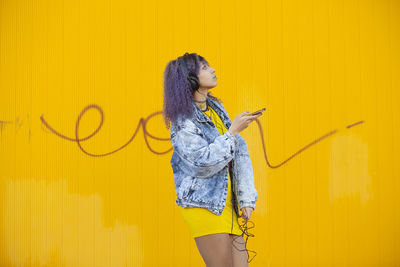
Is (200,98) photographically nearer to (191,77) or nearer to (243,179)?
(191,77)

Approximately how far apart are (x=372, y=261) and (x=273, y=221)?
878 mm

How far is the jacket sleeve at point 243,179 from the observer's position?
7.23ft

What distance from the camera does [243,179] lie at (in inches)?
88.2

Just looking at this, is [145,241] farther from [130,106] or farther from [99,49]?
[99,49]

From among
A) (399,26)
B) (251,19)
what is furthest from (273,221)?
(399,26)

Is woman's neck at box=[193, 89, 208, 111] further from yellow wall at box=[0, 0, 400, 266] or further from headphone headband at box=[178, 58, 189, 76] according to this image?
yellow wall at box=[0, 0, 400, 266]

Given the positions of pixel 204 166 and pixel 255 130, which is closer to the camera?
pixel 204 166

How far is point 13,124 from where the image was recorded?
3.86 m

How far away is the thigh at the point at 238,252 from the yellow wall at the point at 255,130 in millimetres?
1470

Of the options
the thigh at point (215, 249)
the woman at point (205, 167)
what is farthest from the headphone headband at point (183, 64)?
the thigh at point (215, 249)

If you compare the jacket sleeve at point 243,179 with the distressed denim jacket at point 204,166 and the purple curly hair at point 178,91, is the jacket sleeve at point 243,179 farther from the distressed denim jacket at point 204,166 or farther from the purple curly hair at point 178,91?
the purple curly hair at point 178,91

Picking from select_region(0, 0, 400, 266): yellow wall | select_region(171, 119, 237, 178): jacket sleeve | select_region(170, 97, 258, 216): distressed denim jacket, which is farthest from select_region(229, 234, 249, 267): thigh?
select_region(0, 0, 400, 266): yellow wall

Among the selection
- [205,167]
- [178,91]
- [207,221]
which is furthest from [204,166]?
[178,91]

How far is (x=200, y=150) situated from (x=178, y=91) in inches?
12.6
